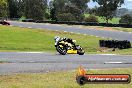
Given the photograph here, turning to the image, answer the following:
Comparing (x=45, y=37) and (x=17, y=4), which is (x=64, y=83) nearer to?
(x=45, y=37)

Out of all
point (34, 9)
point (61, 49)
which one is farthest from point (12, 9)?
point (61, 49)

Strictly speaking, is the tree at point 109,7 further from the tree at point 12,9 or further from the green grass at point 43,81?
the green grass at point 43,81

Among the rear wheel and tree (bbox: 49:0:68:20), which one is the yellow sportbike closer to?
the rear wheel

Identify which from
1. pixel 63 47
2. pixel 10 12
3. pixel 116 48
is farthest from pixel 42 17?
pixel 63 47

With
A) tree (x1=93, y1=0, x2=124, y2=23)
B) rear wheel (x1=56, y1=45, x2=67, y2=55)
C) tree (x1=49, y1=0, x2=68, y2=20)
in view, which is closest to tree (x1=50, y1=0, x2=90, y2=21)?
tree (x1=49, y1=0, x2=68, y2=20)

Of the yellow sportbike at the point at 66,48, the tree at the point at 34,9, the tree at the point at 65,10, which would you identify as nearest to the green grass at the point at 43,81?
the yellow sportbike at the point at 66,48

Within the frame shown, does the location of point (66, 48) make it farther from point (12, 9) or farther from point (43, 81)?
point (12, 9)

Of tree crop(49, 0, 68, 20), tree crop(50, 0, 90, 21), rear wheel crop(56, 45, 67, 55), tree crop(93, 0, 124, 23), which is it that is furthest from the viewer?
tree crop(49, 0, 68, 20)

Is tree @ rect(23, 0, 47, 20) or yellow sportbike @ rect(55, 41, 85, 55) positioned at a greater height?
yellow sportbike @ rect(55, 41, 85, 55)

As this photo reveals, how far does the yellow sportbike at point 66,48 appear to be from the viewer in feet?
70.7

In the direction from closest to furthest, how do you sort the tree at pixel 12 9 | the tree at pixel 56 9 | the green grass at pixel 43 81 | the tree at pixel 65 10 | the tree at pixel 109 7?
the green grass at pixel 43 81
the tree at pixel 109 7
the tree at pixel 65 10
the tree at pixel 56 9
the tree at pixel 12 9

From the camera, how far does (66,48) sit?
21.8 meters

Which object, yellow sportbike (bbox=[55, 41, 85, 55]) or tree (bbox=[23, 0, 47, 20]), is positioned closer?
yellow sportbike (bbox=[55, 41, 85, 55])

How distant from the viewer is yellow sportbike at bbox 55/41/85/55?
70.7ft
